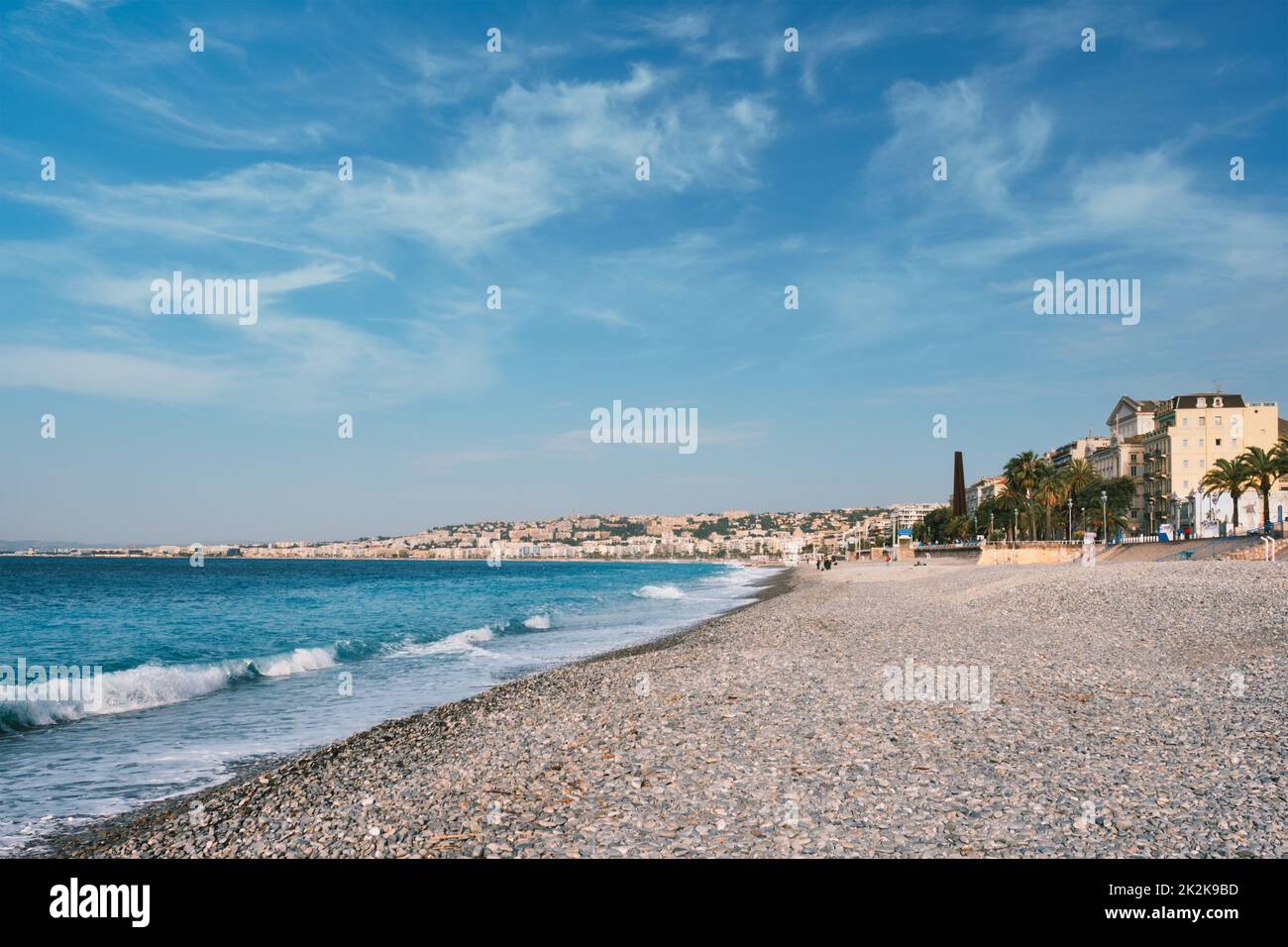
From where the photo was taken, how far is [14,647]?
1342 inches

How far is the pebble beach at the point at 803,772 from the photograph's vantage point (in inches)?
301

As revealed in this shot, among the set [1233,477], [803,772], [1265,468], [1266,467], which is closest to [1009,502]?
[1233,477]

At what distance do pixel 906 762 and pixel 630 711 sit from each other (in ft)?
17.0

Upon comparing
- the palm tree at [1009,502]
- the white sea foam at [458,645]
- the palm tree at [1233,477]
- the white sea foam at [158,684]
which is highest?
the palm tree at [1233,477]

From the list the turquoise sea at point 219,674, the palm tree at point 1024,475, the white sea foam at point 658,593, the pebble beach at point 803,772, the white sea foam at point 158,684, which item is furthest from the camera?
the palm tree at point 1024,475

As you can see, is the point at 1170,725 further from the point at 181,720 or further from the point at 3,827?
the point at 181,720

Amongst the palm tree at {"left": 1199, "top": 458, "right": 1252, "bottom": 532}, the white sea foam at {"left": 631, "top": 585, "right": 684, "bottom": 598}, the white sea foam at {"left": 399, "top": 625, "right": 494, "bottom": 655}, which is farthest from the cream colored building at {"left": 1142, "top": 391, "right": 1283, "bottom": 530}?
the white sea foam at {"left": 399, "top": 625, "right": 494, "bottom": 655}

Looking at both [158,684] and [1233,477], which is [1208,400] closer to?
[1233,477]

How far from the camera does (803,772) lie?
966cm

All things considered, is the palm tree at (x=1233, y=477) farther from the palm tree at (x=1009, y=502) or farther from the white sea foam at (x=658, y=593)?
the white sea foam at (x=658, y=593)

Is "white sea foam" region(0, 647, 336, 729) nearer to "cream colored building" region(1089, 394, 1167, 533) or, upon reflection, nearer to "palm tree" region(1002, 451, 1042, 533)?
"palm tree" region(1002, 451, 1042, 533)

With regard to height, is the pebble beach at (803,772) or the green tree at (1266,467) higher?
the green tree at (1266,467)

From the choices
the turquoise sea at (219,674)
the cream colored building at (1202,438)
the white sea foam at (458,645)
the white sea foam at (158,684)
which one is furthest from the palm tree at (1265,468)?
the white sea foam at (158,684)
